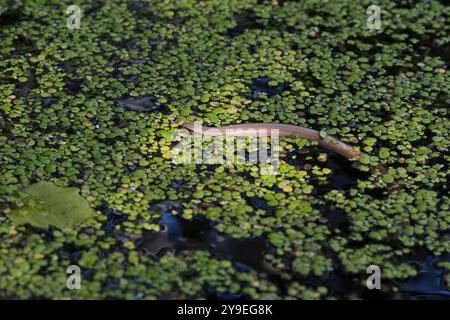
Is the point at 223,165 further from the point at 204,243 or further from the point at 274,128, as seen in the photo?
the point at 204,243

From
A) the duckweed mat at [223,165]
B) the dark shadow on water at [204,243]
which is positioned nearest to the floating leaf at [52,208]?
the duckweed mat at [223,165]

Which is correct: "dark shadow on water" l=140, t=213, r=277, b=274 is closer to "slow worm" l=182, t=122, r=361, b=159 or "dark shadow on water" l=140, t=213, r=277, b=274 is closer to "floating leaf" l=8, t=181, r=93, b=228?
"floating leaf" l=8, t=181, r=93, b=228

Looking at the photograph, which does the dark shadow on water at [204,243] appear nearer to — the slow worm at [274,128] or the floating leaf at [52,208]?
the floating leaf at [52,208]
